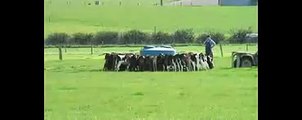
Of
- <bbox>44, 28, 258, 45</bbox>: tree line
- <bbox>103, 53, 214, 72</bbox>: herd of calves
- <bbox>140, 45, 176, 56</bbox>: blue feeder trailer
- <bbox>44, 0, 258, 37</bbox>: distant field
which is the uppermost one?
<bbox>44, 0, 258, 37</bbox>: distant field

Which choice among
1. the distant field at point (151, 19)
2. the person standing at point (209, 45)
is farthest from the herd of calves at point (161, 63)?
the distant field at point (151, 19)

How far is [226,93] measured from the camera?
4.35 meters

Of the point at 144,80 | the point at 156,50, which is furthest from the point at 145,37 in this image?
the point at 156,50

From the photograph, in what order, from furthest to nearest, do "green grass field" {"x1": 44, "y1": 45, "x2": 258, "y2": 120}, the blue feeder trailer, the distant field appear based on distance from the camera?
the blue feeder trailer
the distant field
"green grass field" {"x1": 44, "y1": 45, "x2": 258, "y2": 120}

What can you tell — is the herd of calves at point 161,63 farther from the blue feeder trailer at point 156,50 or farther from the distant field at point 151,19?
the distant field at point 151,19

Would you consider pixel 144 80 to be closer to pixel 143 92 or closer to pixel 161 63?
pixel 143 92

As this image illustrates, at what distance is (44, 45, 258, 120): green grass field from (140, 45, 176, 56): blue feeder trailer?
26 centimetres

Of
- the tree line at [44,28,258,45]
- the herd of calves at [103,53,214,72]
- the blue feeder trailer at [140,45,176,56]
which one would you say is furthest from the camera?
the herd of calves at [103,53,214,72]

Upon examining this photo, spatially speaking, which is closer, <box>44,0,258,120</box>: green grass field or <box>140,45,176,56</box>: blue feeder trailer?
<box>44,0,258,120</box>: green grass field

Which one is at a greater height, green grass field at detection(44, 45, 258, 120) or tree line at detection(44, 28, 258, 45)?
tree line at detection(44, 28, 258, 45)

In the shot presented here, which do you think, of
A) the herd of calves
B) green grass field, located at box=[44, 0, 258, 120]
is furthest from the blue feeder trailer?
green grass field, located at box=[44, 0, 258, 120]

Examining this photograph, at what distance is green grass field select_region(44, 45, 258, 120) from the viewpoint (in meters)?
3.12

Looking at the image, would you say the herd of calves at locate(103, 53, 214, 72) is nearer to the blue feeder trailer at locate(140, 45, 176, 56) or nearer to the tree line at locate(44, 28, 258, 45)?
the blue feeder trailer at locate(140, 45, 176, 56)

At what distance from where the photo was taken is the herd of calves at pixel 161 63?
6430mm
